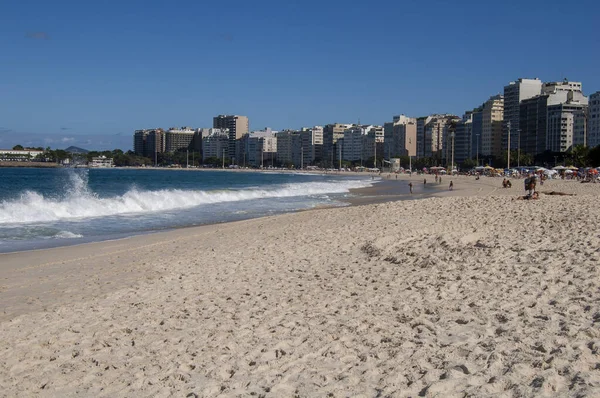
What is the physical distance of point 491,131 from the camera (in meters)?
146

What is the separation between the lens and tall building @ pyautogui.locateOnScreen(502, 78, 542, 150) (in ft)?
474

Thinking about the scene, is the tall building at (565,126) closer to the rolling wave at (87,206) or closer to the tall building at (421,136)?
the tall building at (421,136)

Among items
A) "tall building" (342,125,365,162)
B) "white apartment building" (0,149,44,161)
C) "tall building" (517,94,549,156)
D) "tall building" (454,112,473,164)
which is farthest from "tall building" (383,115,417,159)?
"white apartment building" (0,149,44,161)

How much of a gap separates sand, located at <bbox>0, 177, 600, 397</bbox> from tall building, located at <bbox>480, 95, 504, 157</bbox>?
13949 cm

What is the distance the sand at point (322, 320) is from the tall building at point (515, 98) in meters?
142

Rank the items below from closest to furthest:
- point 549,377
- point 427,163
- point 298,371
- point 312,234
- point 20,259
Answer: point 549,377
point 298,371
point 20,259
point 312,234
point 427,163

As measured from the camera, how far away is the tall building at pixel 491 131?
14412cm

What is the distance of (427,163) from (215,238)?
135008 millimetres

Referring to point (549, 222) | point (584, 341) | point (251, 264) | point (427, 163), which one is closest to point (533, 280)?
point (584, 341)

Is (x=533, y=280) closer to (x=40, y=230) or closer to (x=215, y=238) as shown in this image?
(x=215, y=238)

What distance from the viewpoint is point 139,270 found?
9.95 metres

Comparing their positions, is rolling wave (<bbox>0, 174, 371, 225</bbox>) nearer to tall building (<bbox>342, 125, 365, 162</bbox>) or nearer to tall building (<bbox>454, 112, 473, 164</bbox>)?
tall building (<bbox>454, 112, 473, 164</bbox>)

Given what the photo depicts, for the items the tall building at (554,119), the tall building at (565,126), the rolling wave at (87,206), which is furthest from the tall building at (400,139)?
the rolling wave at (87,206)

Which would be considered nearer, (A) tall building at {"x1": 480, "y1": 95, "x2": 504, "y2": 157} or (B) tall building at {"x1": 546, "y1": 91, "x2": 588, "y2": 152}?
(B) tall building at {"x1": 546, "y1": 91, "x2": 588, "y2": 152}
